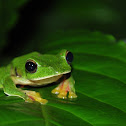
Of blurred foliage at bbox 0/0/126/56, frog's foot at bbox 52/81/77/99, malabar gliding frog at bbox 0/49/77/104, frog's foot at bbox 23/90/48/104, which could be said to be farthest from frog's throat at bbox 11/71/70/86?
blurred foliage at bbox 0/0/126/56

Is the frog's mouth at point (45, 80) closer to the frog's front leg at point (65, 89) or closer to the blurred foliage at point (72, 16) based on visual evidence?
the frog's front leg at point (65, 89)

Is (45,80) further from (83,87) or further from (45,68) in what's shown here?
(83,87)

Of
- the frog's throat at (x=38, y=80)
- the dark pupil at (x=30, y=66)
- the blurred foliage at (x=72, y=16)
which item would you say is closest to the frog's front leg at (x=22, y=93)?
the frog's throat at (x=38, y=80)

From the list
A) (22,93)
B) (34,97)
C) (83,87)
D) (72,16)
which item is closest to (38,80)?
(22,93)

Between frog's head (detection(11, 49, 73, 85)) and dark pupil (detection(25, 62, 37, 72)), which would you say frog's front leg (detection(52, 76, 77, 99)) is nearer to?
frog's head (detection(11, 49, 73, 85))

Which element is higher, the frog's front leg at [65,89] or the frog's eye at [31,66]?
the frog's eye at [31,66]

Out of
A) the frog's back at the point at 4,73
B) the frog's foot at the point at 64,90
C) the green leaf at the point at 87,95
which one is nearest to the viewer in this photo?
the green leaf at the point at 87,95
